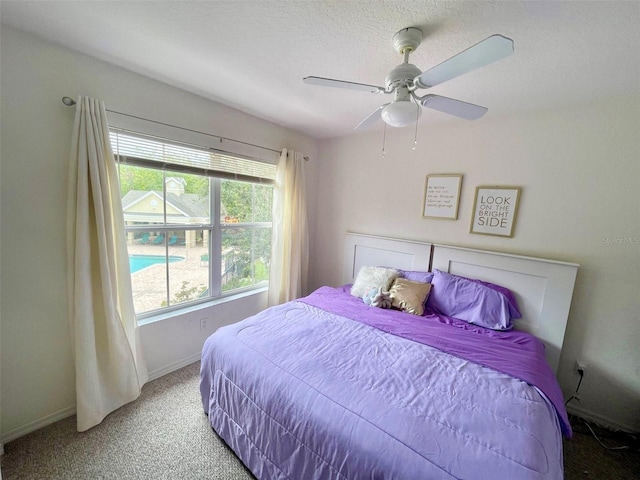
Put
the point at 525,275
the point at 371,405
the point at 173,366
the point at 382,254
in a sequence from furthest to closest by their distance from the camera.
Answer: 1. the point at 382,254
2. the point at 173,366
3. the point at 525,275
4. the point at 371,405

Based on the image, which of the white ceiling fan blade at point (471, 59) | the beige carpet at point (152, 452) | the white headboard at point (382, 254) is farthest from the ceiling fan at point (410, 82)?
the beige carpet at point (152, 452)

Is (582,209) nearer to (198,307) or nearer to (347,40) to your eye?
(347,40)

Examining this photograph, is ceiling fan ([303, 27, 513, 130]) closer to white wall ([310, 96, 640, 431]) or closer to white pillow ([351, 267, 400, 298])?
white wall ([310, 96, 640, 431])

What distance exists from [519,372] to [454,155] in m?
Result: 1.81

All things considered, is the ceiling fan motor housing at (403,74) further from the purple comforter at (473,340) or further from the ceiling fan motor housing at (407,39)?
the purple comforter at (473,340)

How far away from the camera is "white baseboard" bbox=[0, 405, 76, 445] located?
146cm

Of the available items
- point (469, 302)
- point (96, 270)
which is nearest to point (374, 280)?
point (469, 302)

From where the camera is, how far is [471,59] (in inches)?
37.8

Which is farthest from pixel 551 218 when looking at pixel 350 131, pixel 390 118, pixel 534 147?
pixel 350 131

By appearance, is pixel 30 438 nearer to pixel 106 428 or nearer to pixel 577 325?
pixel 106 428

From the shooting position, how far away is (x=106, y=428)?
158 cm

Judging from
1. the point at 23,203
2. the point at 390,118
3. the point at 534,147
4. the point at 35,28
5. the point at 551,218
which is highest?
the point at 35,28

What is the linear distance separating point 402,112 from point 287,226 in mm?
1853

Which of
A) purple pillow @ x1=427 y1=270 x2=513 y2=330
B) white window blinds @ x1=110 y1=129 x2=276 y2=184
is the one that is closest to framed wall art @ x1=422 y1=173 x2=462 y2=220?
purple pillow @ x1=427 y1=270 x2=513 y2=330
